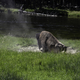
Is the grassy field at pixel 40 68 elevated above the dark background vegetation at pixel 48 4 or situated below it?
below

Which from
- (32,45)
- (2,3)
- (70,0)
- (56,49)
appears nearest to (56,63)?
(56,49)

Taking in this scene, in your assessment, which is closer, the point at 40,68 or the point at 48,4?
the point at 40,68

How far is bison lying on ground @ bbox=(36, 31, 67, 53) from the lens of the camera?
11.9 metres

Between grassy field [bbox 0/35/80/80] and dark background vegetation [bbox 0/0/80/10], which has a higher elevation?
dark background vegetation [bbox 0/0/80/10]

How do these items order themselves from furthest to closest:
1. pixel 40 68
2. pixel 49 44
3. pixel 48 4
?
pixel 48 4, pixel 49 44, pixel 40 68

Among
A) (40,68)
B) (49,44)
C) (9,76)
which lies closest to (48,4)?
(49,44)

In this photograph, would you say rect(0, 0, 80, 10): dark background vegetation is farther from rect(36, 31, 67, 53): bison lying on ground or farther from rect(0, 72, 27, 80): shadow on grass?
rect(0, 72, 27, 80): shadow on grass

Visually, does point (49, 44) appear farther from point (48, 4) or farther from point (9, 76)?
point (48, 4)

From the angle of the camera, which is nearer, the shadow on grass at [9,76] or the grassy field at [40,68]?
the shadow on grass at [9,76]

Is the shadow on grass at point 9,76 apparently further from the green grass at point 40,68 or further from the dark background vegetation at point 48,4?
the dark background vegetation at point 48,4

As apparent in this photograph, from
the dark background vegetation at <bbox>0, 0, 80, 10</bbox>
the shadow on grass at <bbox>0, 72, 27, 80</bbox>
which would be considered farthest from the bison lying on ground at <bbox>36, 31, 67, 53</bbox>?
the dark background vegetation at <bbox>0, 0, 80, 10</bbox>

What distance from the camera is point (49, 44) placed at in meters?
12.3

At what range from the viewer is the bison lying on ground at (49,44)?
468 inches

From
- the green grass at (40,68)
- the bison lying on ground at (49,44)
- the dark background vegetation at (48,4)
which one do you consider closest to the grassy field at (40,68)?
the green grass at (40,68)
